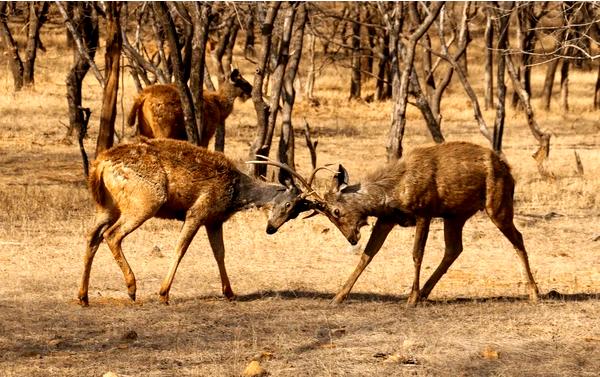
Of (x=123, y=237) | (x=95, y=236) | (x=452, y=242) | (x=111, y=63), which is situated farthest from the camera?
(x=111, y=63)

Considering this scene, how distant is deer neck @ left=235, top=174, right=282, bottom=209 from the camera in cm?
1051

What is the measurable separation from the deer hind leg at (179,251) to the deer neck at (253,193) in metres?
0.49

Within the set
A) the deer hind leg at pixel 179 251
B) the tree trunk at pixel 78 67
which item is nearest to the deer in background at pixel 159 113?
the tree trunk at pixel 78 67

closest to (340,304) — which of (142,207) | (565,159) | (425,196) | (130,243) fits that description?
(425,196)

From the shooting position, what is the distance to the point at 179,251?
10.2m

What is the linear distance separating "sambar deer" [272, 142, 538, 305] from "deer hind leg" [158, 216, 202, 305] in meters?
0.80

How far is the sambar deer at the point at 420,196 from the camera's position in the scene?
10266mm

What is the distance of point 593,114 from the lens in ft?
104

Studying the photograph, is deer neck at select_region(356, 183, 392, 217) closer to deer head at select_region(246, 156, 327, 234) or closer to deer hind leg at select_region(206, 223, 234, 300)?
deer head at select_region(246, 156, 327, 234)

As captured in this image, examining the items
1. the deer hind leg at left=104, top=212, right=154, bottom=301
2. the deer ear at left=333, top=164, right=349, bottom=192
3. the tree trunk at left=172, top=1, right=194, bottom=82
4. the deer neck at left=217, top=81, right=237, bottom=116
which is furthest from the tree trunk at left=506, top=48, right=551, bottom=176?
the deer hind leg at left=104, top=212, right=154, bottom=301

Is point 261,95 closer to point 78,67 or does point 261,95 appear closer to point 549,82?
point 78,67

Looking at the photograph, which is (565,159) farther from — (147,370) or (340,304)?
(147,370)

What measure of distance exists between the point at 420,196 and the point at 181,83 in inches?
219

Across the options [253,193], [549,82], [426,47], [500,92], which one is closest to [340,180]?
[253,193]
